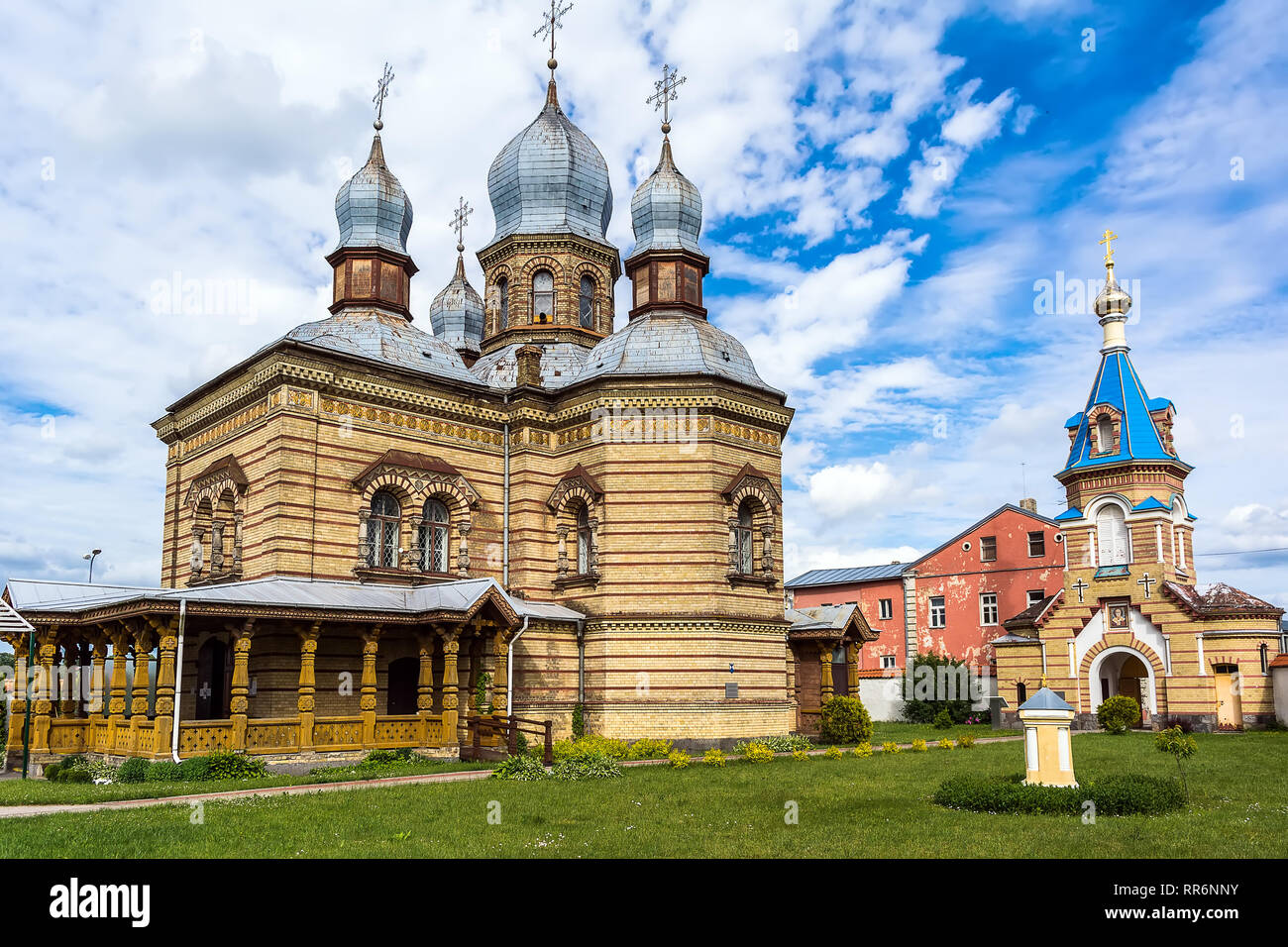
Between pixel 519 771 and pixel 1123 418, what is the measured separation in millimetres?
24030

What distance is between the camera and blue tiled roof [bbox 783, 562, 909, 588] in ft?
146

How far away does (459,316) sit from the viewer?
114 ft

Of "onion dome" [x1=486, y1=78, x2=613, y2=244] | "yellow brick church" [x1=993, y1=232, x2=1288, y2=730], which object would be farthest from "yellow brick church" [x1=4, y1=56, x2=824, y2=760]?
"yellow brick church" [x1=993, y1=232, x2=1288, y2=730]

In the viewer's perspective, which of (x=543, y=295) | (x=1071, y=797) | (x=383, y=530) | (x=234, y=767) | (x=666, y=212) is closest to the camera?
(x=1071, y=797)

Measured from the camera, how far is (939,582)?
4184 cm

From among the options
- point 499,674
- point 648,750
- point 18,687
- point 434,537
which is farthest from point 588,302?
point 18,687

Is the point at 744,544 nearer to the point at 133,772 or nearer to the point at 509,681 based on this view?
the point at 509,681

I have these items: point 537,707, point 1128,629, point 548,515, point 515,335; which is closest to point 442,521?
point 548,515

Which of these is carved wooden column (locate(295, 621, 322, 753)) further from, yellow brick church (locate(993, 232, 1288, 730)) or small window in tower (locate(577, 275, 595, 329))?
yellow brick church (locate(993, 232, 1288, 730))

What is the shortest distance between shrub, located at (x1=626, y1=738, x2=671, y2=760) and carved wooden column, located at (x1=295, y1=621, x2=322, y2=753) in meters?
6.43

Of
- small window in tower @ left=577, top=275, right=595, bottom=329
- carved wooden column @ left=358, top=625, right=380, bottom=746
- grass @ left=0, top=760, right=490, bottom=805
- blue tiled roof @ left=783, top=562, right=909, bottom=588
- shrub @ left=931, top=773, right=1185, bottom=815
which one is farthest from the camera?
blue tiled roof @ left=783, top=562, right=909, bottom=588

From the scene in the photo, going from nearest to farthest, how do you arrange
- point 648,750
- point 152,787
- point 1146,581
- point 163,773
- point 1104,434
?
point 152,787 → point 163,773 → point 648,750 → point 1146,581 → point 1104,434

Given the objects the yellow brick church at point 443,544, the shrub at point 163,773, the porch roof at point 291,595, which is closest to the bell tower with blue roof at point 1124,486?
the yellow brick church at point 443,544

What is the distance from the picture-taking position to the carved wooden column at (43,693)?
2012 cm
